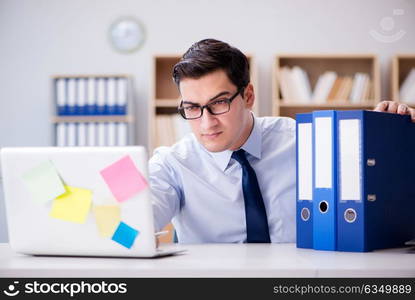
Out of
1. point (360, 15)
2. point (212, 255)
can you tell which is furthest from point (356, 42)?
point (212, 255)

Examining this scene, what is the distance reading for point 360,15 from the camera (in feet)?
15.3

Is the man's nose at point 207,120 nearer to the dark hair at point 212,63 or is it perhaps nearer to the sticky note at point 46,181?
the dark hair at point 212,63

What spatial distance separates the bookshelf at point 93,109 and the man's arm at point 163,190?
2347 mm

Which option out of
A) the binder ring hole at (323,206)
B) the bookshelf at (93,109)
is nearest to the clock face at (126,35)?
the bookshelf at (93,109)

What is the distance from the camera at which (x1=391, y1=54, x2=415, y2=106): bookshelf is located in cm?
437

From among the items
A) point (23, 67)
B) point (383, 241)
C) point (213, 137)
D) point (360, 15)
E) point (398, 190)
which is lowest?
point (383, 241)

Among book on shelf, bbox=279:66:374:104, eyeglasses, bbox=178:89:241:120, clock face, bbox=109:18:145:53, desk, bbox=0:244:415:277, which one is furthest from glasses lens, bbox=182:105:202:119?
clock face, bbox=109:18:145:53

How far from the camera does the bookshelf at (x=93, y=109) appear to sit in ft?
14.1

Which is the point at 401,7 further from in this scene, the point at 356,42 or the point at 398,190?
the point at 398,190

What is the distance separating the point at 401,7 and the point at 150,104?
80.7 inches

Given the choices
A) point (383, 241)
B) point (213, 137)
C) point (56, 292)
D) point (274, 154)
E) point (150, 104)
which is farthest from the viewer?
point (150, 104)

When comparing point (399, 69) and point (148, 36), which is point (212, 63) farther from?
point (399, 69)

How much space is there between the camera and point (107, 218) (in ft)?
4.05

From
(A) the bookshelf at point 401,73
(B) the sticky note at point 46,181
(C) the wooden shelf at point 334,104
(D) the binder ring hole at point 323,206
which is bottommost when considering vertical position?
(D) the binder ring hole at point 323,206
